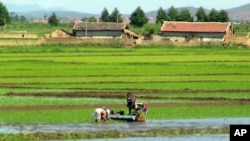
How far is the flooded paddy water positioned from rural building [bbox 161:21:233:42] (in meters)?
65.3

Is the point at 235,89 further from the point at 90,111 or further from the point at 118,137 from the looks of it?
the point at 118,137

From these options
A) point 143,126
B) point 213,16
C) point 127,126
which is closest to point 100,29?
point 213,16

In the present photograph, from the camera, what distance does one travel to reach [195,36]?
8950 cm

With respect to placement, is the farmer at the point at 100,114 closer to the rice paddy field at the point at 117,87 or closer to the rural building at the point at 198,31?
the rice paddy field at the point at 117,87

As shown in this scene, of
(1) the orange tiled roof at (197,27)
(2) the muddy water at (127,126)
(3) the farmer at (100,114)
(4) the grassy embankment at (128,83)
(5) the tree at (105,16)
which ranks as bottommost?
(4) the grassy embankment at (128,83)

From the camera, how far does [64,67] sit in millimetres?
42406

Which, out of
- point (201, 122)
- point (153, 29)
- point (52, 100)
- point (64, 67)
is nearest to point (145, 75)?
point (64, 67)

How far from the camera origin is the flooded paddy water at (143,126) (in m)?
17.6

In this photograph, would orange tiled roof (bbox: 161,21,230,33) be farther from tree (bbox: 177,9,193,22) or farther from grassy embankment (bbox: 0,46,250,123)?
grassy embankment (bbox: 0,46,250,123)

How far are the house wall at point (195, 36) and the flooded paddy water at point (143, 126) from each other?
2572 inches

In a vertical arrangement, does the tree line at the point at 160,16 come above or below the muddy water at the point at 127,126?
above

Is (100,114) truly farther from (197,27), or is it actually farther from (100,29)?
(197,27)

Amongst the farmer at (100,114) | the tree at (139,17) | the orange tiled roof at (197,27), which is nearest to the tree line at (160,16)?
the tree at (139,17)

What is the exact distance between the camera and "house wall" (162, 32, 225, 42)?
8738 cm
